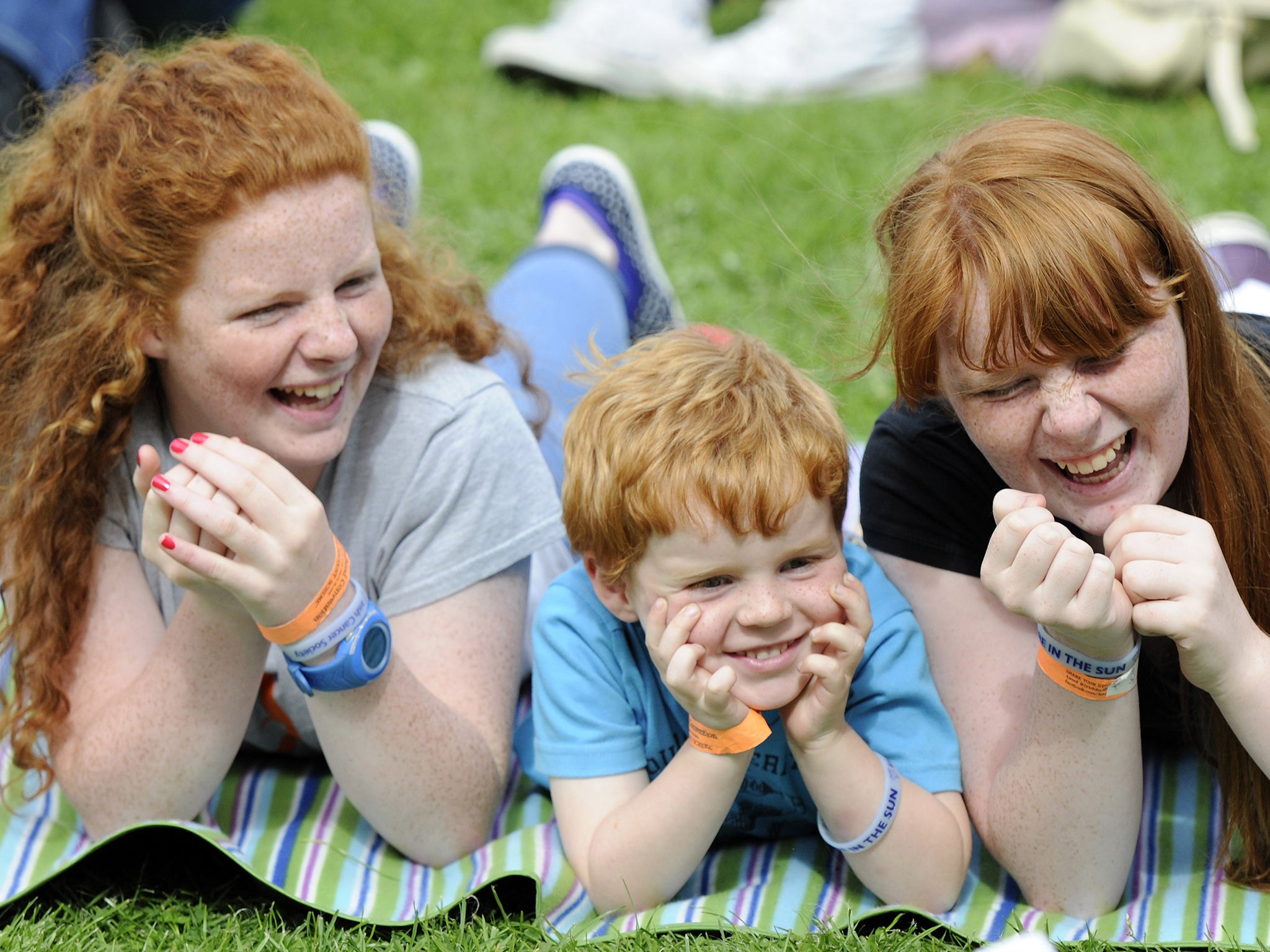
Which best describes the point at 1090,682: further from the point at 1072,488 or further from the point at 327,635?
the point at 327,635

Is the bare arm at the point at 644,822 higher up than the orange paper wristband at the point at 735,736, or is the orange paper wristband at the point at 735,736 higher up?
the orange paper wristband at the point at 735,736

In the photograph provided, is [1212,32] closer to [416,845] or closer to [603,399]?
[603,399]

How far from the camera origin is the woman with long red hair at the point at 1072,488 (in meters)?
2.05

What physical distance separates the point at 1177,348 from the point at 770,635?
811 mm

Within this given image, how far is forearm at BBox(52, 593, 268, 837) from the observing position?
2500mm

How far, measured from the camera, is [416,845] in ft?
8.79

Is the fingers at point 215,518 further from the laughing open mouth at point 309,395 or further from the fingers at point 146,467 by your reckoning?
the laughing open mouth at point 309,395

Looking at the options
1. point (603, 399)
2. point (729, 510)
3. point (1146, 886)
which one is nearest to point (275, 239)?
point (603, 399)

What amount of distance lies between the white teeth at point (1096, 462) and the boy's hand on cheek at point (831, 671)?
40 centimetres

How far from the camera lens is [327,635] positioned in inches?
92.3

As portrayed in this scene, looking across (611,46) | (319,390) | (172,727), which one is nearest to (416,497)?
(319,390)

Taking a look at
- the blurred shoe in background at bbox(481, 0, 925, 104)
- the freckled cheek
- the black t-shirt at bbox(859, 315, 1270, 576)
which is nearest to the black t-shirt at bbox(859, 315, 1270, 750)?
the black t-shirt at bbox(859, 315, 1270, 576)

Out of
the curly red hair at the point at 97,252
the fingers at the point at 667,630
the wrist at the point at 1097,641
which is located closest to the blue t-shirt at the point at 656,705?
the fingers at the point at 667,630

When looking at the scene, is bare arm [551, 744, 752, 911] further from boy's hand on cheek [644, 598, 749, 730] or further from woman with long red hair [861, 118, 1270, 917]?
woman with long red hair [861, 118, 1270, 917]
